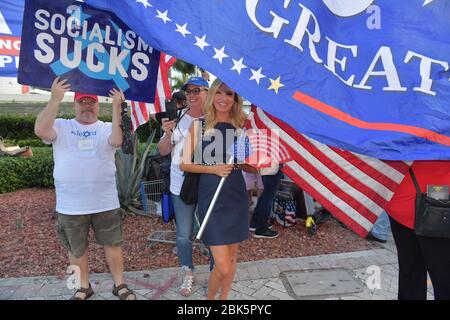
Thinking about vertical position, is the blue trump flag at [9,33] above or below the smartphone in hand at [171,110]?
above

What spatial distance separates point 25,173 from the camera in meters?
6.88

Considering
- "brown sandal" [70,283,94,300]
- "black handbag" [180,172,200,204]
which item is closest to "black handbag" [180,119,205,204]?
"black handbag" [180,172,200,204]

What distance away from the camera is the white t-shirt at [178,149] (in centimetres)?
319

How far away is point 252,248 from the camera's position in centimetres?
441

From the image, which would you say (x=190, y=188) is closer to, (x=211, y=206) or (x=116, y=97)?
(x=211, y=206)

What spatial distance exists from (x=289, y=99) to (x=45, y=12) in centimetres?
188

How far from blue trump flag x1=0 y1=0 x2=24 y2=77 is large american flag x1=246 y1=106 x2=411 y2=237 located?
2544 mm

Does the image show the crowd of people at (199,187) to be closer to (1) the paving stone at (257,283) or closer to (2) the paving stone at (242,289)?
(2) the paving stone at (242,289)

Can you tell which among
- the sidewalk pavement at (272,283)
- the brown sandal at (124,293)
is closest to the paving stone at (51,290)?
the sidewalk pavement at (272,283)

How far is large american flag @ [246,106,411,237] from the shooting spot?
2.48 meters

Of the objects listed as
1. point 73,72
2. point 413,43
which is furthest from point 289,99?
point 73,72

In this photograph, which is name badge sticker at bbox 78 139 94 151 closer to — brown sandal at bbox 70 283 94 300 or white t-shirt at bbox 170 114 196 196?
white t-shirt at bbox 170 114 196 196

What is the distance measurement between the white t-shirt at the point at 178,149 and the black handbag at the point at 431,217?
A: 1812mm

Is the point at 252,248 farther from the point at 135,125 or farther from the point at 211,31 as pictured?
the point at 211,31
